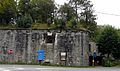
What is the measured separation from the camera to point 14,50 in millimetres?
33344

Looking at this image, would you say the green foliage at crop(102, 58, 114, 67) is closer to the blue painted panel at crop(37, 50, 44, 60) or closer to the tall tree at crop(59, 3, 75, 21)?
the blue painted panel at crop(37, 50, 44, 60)

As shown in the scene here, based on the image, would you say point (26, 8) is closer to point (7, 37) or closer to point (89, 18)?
point (7, 37)

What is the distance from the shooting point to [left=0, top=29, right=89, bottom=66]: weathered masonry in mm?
A: 33250

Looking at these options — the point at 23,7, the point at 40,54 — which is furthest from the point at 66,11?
the point at 40,54

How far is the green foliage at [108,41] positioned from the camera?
3669cm

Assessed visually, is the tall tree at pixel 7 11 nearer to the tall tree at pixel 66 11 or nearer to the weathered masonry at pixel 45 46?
the weathered masonry at pixel 45 46

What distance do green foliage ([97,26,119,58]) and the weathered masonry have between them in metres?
4.17

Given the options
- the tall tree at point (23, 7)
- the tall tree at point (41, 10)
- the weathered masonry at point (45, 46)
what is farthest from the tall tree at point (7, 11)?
the weathered masonry at point (45, 46)

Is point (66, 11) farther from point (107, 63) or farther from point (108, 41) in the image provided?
point (107, 63)

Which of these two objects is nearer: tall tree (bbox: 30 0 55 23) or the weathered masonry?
the weathered masonry

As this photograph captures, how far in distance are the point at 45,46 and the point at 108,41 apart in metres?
8.39

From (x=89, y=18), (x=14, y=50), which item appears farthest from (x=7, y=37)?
(x=89, y=18)

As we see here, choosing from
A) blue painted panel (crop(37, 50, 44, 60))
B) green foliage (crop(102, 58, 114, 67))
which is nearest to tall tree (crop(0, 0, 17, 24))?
blue painted panel (crop(37, 50, 44, 60))

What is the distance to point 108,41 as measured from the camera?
3688 cm
